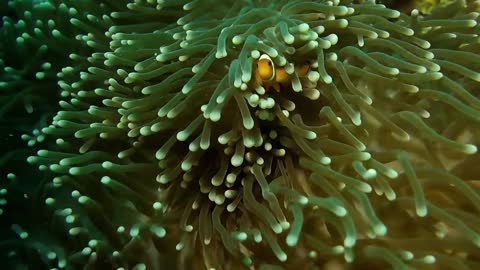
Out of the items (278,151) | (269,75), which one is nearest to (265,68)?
(269,75)

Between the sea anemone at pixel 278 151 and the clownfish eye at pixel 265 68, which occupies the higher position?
the clownfish eye at pixel 265 68

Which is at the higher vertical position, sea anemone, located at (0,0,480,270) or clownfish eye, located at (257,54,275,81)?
clownfish eye, located at (257,54,275,81)

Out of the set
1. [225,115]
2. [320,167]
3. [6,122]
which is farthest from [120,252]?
[6,122]

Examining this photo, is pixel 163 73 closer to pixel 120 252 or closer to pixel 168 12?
pixel 168 12

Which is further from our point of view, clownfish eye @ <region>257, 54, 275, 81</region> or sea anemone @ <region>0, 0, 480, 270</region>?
clownfish eye @ <region>257, 54, 275, 81</region>

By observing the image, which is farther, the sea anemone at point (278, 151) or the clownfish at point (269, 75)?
the clownfish at point (269, 75)
